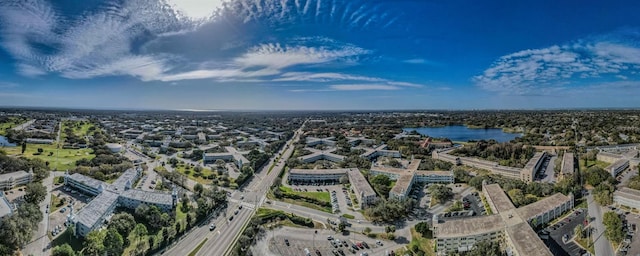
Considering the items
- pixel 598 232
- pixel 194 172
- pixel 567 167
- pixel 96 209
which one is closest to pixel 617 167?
pixel 567 167

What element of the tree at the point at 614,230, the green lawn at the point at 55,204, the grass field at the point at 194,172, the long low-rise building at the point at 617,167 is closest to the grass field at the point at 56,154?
the grass field at the point at 194,172

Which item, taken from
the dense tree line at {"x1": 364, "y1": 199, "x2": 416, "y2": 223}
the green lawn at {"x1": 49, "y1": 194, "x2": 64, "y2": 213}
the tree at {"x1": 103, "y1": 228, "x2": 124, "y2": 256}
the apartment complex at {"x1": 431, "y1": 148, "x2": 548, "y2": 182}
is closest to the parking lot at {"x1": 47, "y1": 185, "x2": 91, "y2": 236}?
the green lawn at {"x1": 49, "y1": 194, "x2": 64, "y2": 213}

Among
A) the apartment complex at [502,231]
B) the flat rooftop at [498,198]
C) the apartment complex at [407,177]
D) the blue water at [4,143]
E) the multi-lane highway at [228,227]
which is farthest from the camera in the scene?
the blue water at [4,143]

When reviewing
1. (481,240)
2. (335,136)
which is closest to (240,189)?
(481,240)

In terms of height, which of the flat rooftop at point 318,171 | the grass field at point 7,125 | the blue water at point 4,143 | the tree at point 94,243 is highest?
the grass field at point 7,125

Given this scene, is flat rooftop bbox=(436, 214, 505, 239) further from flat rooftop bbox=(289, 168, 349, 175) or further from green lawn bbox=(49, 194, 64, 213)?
green lawn bbox=(49, 194, 64, 213)

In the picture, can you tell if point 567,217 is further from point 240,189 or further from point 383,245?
point 240,189

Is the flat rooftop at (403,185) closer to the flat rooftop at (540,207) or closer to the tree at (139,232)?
the flat rooftop at (540,207)
